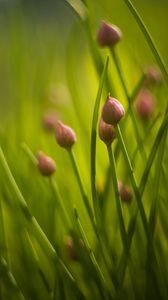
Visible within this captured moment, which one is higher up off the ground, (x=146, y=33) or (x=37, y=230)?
(x=146, y=33)

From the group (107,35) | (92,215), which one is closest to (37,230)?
(92,215)

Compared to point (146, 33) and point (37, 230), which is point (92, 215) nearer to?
point (37, 230)

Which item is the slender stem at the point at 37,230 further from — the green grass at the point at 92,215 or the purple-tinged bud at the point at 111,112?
the purple-tinged bud at the point at 111,112

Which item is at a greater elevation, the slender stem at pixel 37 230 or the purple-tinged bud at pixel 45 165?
the purple-tinged bud at pixel 45 165

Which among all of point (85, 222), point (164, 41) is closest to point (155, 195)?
point (85, 222)

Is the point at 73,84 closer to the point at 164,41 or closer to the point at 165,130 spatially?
the point at 165,130

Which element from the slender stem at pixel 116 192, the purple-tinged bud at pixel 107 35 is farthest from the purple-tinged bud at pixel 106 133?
the purple-tinged bud at pixel 107 35

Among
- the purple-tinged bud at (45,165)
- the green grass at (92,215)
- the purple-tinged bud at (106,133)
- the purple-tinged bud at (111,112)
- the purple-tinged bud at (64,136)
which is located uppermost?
the purple-tinged bud at (111,112)

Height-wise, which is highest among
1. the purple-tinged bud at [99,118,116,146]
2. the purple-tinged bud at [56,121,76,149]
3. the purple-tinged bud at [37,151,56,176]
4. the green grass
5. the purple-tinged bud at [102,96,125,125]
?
the purple-tinged bud at [102,96,125,125]

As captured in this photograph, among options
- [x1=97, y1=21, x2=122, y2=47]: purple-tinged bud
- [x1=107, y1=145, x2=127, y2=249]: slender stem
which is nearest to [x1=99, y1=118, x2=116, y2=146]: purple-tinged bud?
[x1=107, y1=145, x2=127, y2=249]: slender stem

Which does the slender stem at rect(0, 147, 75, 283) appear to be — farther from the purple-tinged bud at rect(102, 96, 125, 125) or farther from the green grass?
the purple-tinged bud at rect(102, 96, 125, 125)

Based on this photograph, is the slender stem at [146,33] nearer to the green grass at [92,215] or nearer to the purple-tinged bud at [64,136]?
the green grass at [92,215]
